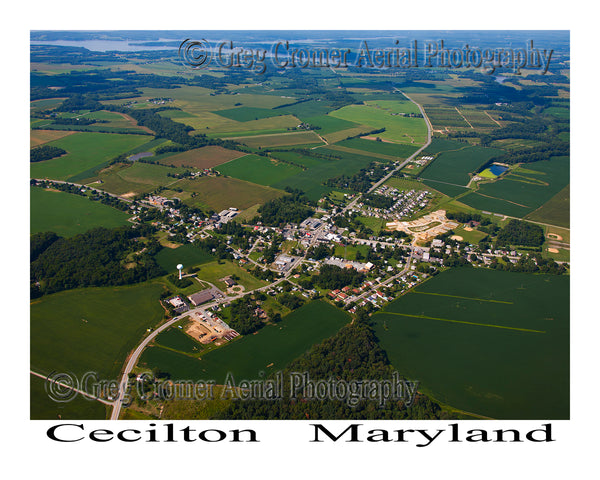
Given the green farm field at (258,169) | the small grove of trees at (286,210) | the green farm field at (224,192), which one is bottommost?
the small grove of trees at (286,210)

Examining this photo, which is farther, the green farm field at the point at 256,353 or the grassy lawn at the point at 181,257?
the grassy lawn at the point at 181,257

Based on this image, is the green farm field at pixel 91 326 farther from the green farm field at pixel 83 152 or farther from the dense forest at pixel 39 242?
the green farm field at pixel 83 152

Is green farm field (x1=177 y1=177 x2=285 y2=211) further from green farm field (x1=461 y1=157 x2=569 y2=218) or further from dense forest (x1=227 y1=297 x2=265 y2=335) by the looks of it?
green farm field (x1=461 y1=157 x2=569 y2=218)

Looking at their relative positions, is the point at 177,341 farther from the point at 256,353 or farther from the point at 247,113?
the point at 247,113

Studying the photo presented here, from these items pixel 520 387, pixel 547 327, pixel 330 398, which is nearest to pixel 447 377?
pixel 520 387

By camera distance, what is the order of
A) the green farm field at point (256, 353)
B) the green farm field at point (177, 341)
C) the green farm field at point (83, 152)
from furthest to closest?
the green farm field at point (83, 152)
the green farm field at point (177, 341)
the green farm field at point (256, 353)

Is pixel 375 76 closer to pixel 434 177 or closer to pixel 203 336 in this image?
pixel 434 177

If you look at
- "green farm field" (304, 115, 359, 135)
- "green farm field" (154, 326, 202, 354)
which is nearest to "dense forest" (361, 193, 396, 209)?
"green farm field" (154, 326, 202, 354)

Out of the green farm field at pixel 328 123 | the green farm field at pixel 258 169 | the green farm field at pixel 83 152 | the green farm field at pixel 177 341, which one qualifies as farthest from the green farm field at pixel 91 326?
the green farm field at pixel 328 123
